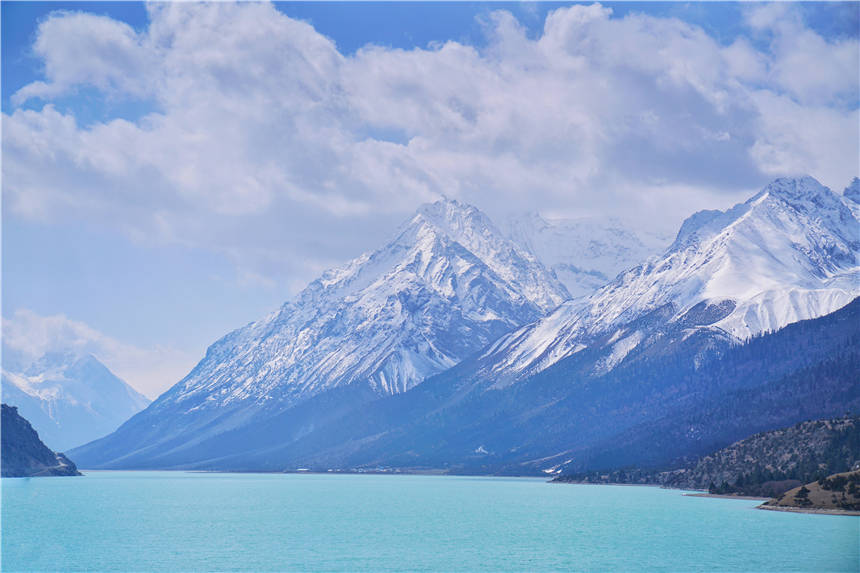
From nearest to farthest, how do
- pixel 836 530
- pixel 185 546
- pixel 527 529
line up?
pixel 185 546
pixel 836 530
pixel 527 529

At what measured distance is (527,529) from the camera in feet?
602

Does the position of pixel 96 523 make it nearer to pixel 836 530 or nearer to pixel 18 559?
pixel 18 559

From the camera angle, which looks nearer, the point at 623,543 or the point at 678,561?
→ the point at 678,561

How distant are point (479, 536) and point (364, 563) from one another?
3866cm

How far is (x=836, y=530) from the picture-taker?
169375 mm

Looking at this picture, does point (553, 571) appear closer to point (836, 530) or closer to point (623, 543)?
point (623, 543)

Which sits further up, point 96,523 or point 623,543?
point 96,523

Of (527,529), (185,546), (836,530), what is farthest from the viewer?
(527,529)

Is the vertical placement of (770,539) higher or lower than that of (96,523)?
lower

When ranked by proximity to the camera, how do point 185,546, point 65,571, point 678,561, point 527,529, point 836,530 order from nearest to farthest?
point 65,571
point 678,561
point 185,546
point 836,530
point 527,529

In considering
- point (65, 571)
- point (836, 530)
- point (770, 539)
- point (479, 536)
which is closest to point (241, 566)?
point (65, 571)

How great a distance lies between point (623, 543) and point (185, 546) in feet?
211

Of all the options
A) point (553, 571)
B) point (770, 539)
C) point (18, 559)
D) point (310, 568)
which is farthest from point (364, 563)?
point (770, 539)

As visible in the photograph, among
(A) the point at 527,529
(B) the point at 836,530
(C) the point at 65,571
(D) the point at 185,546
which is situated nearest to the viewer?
(C) the point at 65,571
